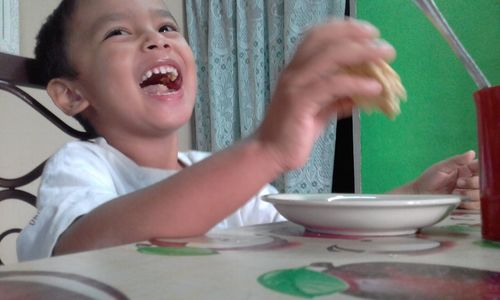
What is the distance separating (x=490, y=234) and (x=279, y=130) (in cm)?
21

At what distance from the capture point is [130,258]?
38 centimetres

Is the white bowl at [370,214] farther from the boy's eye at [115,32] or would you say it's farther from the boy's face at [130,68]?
the boy's eye at [115,32]

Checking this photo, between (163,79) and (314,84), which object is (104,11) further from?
(314,84)

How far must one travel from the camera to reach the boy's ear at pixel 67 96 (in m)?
1.20

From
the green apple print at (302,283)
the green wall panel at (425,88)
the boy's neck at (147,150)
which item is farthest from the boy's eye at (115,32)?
the green wall panel at (425,88)

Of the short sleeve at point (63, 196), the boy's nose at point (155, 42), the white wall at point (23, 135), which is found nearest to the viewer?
the short sleeve at point (63, 196)

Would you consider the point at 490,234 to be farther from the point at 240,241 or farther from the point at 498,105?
the point at 240,241

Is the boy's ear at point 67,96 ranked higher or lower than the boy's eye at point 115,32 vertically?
lower

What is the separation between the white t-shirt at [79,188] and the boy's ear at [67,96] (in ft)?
0.47

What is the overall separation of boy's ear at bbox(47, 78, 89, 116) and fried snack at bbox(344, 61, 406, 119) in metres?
0.81

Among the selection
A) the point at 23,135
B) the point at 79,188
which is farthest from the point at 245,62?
the point at 79,188

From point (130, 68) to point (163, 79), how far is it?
73mm

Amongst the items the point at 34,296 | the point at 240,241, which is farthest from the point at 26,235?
the point at 34,296

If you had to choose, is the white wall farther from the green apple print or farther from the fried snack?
the green apple print
